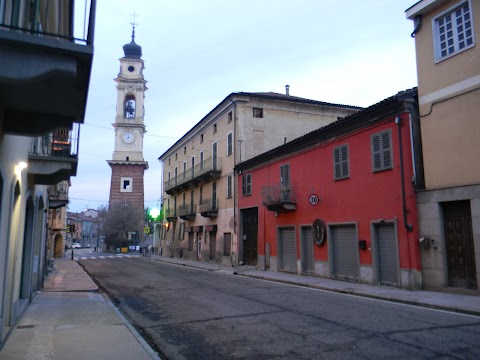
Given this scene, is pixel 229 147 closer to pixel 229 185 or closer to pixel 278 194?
pixel 229 185

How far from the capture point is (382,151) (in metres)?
15.6

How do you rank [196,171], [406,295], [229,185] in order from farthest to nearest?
1. [196,171]
2. [229,185]
3. [406,295]

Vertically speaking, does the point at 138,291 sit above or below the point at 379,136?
below

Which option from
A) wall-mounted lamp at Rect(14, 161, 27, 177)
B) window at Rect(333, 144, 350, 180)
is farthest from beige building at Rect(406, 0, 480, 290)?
wall-mounted lamp at Rect(14, 161, 27, 177)

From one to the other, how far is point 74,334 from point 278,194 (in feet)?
49.6

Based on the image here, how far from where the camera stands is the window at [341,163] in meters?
17.5

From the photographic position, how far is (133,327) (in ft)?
27.7

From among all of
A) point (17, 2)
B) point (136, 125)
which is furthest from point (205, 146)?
point (136, 125)

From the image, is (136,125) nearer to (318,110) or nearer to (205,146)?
(205,146)

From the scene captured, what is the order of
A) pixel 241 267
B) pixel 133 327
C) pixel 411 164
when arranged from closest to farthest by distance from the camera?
pixel 133 327 → pixel 411 164 → pixel 241 267

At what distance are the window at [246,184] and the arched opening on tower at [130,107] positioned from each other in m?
44.3

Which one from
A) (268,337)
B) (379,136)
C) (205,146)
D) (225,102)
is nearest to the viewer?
(268,337)

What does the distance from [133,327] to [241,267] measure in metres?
17.9

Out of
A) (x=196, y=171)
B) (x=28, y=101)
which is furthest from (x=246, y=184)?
(x=28, y=101)
